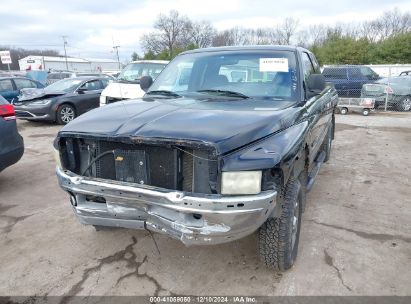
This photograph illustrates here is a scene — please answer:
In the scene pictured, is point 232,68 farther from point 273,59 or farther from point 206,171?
point 206,171

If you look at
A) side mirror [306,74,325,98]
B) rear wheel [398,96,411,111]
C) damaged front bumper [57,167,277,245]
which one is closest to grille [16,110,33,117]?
damaged front bumper [57,167,277,245]

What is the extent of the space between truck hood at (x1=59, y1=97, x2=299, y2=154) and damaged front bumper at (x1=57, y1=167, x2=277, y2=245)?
35cm

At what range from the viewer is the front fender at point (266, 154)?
2.28m

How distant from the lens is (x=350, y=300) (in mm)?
2623

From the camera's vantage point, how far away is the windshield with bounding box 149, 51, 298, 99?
11.7 ft

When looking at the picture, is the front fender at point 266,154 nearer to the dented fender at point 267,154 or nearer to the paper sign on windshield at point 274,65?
the dented fender at point 267,154

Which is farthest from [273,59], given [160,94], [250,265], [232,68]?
[250,265]

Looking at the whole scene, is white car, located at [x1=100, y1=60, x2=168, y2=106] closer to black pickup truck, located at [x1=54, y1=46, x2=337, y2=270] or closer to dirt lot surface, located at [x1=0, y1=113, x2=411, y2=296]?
dirt lot surface, located at [x1=0, y1=113, x2=411, y2=296]

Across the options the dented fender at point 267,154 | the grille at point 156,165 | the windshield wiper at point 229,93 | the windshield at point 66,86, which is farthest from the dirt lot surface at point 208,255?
the windshield at point 66,86

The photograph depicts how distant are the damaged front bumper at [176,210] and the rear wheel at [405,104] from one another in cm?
1296

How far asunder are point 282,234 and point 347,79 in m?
14.3

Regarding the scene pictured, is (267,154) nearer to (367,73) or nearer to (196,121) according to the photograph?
(196,121)

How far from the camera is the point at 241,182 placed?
7.52 feet

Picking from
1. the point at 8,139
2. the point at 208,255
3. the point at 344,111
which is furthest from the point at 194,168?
the point at 344,111
